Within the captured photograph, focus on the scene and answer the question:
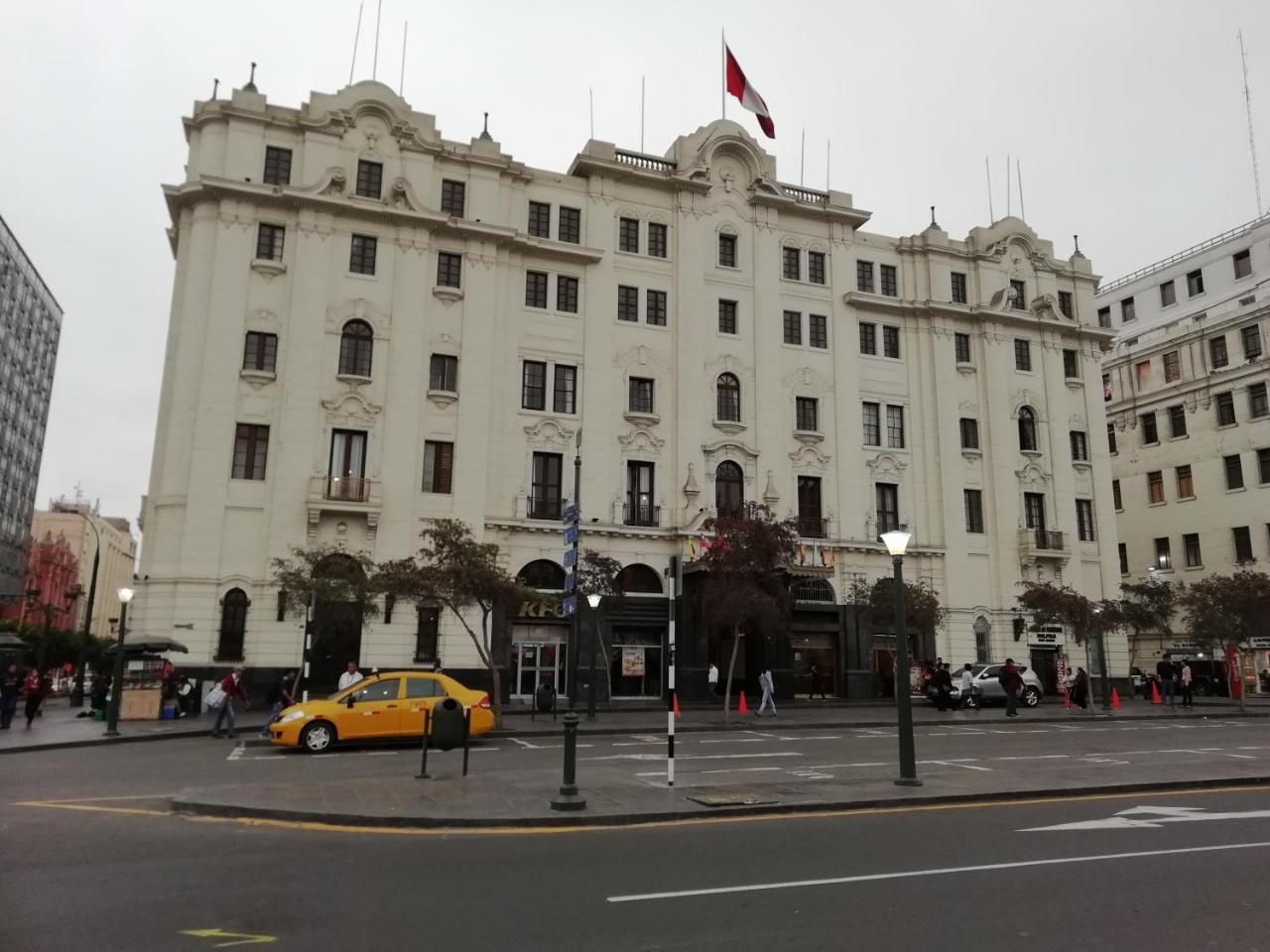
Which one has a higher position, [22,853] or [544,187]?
[544,187]

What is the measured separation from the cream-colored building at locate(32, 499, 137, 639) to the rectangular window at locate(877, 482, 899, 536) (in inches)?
4064

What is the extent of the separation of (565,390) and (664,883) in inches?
1143

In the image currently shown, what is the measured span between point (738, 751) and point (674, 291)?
2325cm

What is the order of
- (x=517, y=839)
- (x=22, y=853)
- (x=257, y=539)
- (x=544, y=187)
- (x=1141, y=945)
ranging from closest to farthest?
(x=1141, y=945) < (x=22, y=853) < (x=517, y=839) < (x=257, y=539) < (x=544, y=187)

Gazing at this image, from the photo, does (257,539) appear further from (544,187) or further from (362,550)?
(544,187)

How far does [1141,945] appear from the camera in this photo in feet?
19.3

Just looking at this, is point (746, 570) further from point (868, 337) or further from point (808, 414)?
point (868, 337)

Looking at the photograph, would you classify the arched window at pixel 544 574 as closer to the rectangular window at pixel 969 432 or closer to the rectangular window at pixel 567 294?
the rectangular window at pixel 567 294

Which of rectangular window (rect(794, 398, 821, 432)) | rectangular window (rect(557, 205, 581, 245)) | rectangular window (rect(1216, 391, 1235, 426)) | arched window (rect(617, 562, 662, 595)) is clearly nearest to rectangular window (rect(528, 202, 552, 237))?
rectangular window (rect(557, 205, 581, 245))

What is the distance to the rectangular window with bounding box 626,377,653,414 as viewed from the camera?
120 feet

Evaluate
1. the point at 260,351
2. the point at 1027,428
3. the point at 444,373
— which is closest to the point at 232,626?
the point at 260,351

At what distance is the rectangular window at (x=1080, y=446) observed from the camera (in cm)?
4353

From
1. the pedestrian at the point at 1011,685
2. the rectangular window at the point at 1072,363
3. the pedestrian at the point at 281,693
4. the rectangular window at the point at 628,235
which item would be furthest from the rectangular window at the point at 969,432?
the pedestrian at the point at 281,693

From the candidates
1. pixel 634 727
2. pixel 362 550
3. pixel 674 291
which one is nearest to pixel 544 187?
pixel 674 291
